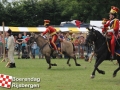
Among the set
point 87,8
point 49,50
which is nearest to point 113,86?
point 49,50

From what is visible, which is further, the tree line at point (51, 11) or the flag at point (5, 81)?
the tree line at point (51, 11)

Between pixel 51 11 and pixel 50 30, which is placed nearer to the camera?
Result: pixel 50 30

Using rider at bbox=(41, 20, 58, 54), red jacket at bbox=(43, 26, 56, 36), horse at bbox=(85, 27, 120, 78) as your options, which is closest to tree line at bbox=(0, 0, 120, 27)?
rider at bbox=(41, 20, 58, 54)

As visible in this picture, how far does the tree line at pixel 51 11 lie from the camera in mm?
57597

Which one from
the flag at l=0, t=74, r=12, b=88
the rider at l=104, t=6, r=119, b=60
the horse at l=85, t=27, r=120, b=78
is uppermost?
the rider at l=104, t=6, r=119, b=60

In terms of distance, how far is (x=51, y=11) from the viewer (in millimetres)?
64312

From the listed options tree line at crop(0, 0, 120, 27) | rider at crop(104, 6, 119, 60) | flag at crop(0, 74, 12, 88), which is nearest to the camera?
flag at crop(0, 74, 12, 88)

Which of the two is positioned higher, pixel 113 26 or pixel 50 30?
pixel 113 26

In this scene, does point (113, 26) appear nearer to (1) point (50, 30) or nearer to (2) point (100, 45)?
(2) point (100, 45)

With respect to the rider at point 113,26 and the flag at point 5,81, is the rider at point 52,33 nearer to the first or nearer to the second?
the rider at point 113,26

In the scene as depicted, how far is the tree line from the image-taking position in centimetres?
5760

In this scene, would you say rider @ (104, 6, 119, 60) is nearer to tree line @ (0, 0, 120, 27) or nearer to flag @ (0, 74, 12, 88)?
flag @ (0, 74, 12, 88)

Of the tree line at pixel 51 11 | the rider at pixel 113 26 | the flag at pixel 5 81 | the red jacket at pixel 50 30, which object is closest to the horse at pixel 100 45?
the rider at pixel 113 26

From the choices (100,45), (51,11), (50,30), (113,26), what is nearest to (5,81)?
(100,45)
